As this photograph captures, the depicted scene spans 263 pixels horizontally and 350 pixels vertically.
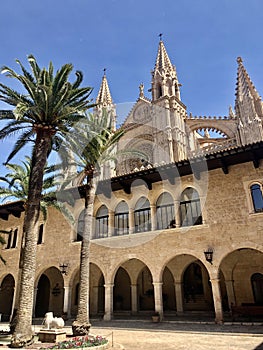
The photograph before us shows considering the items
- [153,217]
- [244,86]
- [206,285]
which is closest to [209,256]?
[153,217]

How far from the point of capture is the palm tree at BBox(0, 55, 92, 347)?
34.3 ft

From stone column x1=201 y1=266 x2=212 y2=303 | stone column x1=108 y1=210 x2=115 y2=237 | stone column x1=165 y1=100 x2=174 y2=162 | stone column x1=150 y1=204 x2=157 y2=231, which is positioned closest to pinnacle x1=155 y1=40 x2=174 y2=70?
stone column x1=165 y1=100 x2=174 y2=162

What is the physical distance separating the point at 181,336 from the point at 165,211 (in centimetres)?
674

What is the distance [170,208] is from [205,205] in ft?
7.27

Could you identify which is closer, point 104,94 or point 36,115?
point 36,115

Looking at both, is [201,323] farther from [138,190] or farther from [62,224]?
[62,224]

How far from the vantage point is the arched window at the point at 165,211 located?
51.0 feet

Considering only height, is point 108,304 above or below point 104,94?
below

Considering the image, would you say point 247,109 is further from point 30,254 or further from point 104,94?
point 104,94

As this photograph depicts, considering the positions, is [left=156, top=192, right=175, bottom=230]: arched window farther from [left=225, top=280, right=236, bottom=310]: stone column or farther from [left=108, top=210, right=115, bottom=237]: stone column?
[left=225, top=280, right=236, bottom=310]: stone column

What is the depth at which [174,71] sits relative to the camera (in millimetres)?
38000

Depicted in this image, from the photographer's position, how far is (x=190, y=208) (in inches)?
593

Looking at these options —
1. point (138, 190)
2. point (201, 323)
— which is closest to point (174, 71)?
point (138, 190)

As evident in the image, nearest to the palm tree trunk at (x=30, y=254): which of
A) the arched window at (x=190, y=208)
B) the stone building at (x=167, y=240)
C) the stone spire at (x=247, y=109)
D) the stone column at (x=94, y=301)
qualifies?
the stone building at (x=167, y=240)
